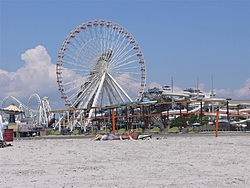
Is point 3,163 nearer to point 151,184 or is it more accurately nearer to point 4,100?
point 151,184

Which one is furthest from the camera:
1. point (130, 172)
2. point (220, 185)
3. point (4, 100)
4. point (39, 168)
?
point (4, 100)

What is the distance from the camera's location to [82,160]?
1630cm

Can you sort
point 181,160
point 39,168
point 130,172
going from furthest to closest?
1. point 181,160
2. point 39,168
3. point 130,172

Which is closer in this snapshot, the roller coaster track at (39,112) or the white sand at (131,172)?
the white sand at (131,172)

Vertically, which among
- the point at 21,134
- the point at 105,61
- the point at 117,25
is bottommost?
the point at 21,134

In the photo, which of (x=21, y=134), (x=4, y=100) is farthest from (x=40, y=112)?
(x=21, y=134)

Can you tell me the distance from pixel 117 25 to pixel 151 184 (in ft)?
220

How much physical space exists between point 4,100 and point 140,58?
75226 millimetres

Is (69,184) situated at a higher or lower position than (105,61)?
lower

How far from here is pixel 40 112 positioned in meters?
133

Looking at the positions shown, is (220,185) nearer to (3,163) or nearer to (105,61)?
(3,163)

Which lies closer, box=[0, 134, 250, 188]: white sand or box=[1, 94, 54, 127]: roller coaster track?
box=[0, 134, 250, 188]: white sand

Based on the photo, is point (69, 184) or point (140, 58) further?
point (140, 58)

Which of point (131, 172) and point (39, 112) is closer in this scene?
point (131, 172)
